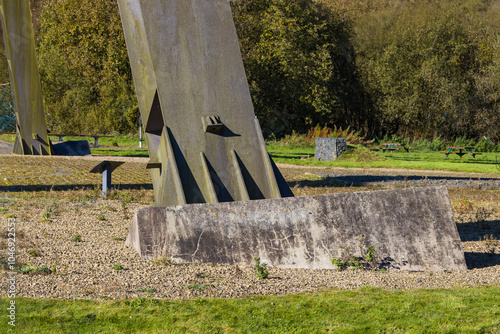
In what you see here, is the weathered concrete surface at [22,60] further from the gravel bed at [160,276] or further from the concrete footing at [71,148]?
the gravel bed at [160,276]

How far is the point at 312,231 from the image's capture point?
5.23 m

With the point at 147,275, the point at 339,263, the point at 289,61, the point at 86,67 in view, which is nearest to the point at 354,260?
the point at 339,263

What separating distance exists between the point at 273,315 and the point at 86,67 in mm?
27339

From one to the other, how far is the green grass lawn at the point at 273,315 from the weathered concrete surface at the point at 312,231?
0.91 meters

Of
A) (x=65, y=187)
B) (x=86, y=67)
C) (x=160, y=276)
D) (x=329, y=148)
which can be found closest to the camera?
(x=160, y=276)

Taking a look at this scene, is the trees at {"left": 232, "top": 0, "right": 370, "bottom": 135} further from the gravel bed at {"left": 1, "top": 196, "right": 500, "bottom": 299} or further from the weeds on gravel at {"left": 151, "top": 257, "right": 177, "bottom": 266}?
the weeds on gravel at {"left": 151, "top": 257, "right": 177, "bottom": 266}

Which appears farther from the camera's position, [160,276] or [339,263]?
[339,263]

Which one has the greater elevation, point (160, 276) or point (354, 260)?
point (160, 276)

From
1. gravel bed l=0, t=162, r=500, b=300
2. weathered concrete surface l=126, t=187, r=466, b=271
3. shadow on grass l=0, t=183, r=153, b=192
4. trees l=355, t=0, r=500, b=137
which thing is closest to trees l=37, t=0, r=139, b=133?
trees l=355, t=0, r=500, b=137

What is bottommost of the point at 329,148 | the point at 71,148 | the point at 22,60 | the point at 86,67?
the point at 329,148

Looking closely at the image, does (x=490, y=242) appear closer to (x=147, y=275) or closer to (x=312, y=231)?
(x=312, y=231)

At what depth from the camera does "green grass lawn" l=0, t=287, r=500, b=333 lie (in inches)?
140

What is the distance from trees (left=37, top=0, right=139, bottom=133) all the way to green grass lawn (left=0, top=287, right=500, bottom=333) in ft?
80.3

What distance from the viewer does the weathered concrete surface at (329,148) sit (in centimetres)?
1906
